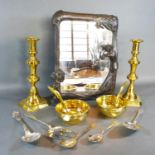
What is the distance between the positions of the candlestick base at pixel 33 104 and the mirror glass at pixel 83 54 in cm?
8

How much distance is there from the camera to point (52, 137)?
0.62m

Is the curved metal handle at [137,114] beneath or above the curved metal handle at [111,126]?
above

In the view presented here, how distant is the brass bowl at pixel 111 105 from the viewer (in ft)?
2.37

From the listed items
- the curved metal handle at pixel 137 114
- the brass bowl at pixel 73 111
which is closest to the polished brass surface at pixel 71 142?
the brass bowl at pixel 73 111

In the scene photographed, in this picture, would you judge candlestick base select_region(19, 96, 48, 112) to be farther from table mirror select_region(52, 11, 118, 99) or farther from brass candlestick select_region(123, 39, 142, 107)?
brass candlestick select_region(123, 39, 142, 107)

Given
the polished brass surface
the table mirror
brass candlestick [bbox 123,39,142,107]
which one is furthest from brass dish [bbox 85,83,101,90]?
the polished brass surface

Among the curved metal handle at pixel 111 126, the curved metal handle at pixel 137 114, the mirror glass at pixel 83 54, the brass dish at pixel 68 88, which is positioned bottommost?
the curved metal handle at pixel 111 126

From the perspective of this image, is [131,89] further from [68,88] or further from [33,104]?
[33,104]

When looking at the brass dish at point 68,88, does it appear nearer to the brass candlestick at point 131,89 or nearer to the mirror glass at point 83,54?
the mirror glass at point 83,54

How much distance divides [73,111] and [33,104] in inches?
5.2

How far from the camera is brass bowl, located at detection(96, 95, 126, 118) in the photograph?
2.37 feet

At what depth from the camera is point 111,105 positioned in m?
0.79

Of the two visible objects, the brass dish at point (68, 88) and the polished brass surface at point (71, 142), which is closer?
the polished brass surface at point (71, 142)

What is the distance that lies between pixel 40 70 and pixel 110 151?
0.43 metres
